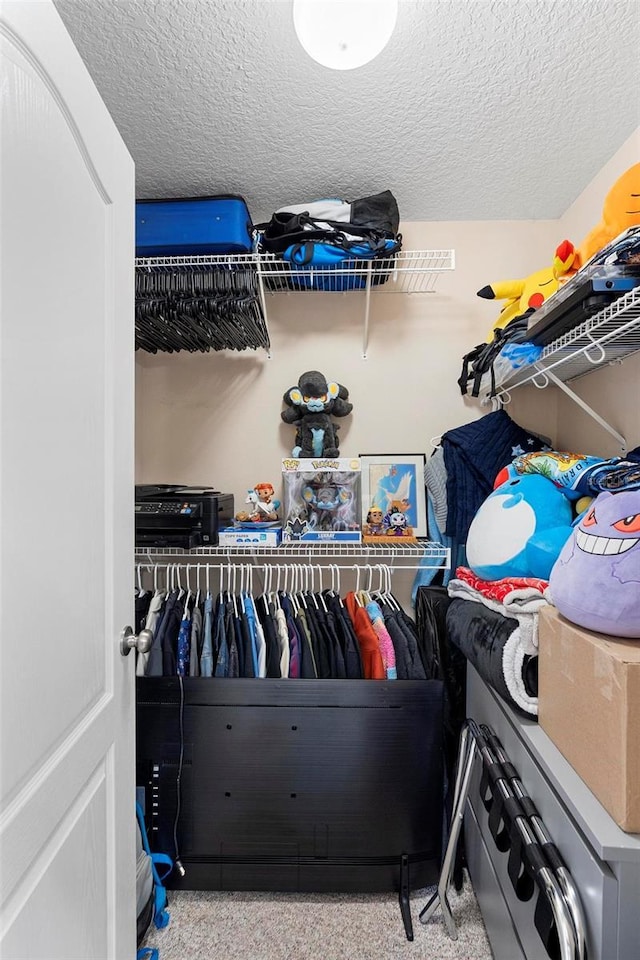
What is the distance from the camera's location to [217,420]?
2084 mm

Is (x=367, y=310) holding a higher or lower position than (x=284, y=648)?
higher

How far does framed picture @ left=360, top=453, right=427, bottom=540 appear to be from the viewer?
78.9 inches

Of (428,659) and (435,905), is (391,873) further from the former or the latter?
(428,659)

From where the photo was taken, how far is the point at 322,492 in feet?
6.30

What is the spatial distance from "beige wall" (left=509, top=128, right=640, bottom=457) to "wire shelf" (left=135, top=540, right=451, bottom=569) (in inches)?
25.2

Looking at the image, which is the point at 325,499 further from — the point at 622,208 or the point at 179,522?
the point at 622,208

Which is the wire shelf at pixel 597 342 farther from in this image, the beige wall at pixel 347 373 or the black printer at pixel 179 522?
the black printer at pixel 179 522

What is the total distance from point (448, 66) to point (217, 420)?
4.45 ft

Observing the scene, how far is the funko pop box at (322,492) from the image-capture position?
189 centimetres

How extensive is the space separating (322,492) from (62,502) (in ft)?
4.02

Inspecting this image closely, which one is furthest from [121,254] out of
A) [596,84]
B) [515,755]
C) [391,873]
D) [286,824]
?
[391,873]

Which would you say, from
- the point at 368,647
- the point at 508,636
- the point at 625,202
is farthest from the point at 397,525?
the point at 625,202

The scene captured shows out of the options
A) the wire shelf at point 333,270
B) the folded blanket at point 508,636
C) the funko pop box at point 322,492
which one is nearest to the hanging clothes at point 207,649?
the funko pop box at point 322,492

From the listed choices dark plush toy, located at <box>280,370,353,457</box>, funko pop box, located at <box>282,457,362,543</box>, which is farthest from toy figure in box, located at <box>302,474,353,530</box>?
dark plush toy, located at <box>280,370,353,457</box>
